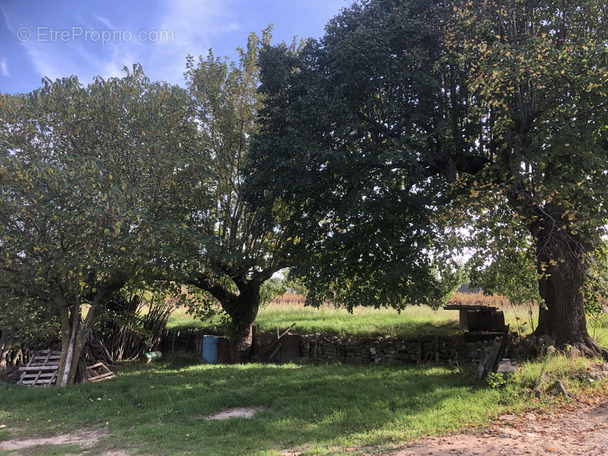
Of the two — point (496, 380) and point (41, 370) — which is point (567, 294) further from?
point (41, 370)

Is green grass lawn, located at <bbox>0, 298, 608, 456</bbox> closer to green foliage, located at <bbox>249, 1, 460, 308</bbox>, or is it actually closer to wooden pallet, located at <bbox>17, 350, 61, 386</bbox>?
wooden pallet, located at <bbox>17, 350, 61, 386</bbox>

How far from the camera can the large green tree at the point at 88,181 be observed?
9234 millimetres

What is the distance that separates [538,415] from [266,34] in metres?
14.1

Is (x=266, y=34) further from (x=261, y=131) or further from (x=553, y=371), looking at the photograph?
(x=553, y=371)

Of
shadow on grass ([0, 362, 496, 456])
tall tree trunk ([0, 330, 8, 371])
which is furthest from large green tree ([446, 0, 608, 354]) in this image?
tall tree trunk ([0, 330, 8, 371])

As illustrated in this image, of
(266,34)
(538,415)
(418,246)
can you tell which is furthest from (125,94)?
(538,415)

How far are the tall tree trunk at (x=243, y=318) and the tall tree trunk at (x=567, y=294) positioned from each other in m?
9.35

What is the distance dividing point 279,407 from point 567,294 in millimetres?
7465

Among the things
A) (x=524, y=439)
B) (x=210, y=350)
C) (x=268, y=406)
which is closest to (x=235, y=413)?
(x=268, y=406)

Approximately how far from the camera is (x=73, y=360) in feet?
41.1

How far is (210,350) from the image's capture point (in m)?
17.5

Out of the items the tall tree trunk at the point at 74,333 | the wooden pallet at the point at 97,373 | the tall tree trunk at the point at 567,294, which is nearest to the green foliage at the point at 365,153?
the tall tree trunk at the point at 567,294

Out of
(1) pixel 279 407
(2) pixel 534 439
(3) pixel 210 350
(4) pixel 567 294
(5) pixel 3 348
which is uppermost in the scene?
(4) pixel 567 294

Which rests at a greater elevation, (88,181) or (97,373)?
(88,181)
